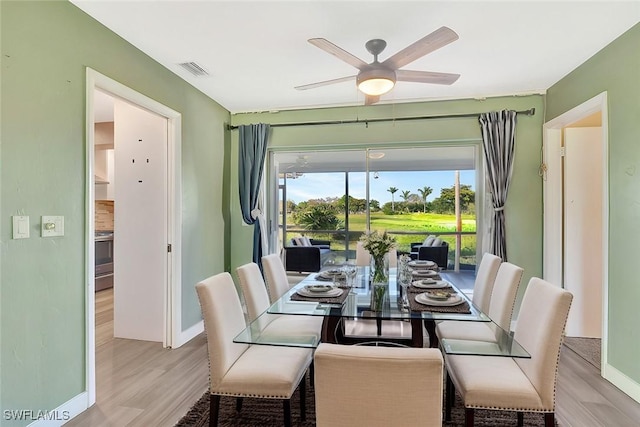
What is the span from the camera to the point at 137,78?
2.75m

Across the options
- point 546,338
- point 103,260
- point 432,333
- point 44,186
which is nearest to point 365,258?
A: point 432,333

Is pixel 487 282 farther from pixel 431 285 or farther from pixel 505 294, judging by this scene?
Result: pixel 431 285

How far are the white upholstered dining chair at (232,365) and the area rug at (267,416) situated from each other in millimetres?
307

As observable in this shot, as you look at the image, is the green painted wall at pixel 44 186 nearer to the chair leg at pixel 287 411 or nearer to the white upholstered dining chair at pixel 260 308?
the white upholstered dining chair at pixel 260 308

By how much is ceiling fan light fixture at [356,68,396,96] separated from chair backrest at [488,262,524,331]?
1547 mm

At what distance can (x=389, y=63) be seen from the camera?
230cm

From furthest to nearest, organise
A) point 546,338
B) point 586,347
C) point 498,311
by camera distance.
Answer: point 586,347, point 498,311, point 546,338

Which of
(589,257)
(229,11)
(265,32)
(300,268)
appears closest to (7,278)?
(229,11)

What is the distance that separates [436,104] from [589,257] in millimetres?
2279

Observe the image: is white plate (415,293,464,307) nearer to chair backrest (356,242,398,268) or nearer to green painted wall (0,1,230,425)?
chair backrest (356,242,398,268)

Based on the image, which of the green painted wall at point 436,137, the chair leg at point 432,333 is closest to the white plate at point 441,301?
the chair leg at point 432,333

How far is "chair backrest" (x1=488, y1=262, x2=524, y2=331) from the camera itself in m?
2.28

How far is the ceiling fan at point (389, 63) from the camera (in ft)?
6.61

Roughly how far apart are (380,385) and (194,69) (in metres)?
3.09
